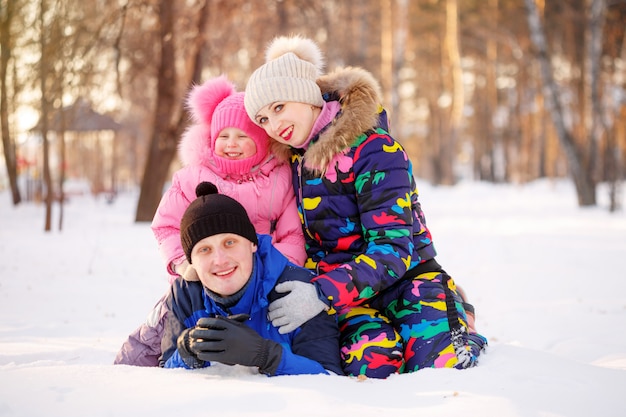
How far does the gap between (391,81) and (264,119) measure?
14084 millimetres

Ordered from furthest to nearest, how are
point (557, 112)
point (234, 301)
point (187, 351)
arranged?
point (557, 112)
point (234, 301)
point (187, 351)

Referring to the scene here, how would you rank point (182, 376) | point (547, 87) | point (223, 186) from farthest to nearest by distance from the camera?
point (547, 87) < point (223, 186) < point (182, 376)

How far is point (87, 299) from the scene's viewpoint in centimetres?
469

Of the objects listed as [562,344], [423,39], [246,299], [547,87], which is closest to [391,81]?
[547,87]

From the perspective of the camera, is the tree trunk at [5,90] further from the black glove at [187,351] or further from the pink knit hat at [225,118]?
the black glove at [187,351]

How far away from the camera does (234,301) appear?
2373 millimetres

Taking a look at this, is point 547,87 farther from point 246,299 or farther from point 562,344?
point 246,299

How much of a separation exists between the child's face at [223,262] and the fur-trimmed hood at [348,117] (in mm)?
562

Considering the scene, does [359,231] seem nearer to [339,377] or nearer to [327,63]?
[339,377]

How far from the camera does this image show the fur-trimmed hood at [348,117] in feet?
8.44

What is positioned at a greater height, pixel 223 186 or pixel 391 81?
pixel 391 81

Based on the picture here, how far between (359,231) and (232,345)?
2.86 ft

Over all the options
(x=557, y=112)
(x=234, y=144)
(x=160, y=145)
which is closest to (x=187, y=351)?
(x=234, y=144)

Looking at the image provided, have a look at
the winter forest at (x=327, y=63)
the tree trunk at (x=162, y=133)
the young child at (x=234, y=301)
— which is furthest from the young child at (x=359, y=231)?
the tree trunk at (x=162, y=133)
